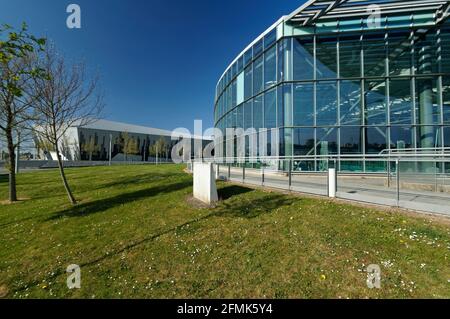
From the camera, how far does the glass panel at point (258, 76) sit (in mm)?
18062

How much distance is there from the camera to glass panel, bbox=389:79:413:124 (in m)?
14.5

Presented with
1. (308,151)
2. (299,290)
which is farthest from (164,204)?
(308,151)

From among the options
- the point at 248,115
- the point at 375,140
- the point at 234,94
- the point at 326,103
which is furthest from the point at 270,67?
the point at 375,140

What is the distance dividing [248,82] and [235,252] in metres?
17.3

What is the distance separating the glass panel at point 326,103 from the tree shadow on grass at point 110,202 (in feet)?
31.9

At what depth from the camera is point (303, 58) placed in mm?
15734

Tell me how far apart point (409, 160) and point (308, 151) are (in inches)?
331

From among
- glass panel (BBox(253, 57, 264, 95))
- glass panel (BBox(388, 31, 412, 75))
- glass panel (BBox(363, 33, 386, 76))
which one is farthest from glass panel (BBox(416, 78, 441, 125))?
glass panel (BBox(253, 57, 264, 95))

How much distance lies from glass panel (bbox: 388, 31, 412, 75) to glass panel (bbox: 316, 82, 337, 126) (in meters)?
3.60

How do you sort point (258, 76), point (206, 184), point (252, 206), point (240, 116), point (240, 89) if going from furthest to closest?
1. point (240, 89)
2. point (240, 116)
3. point (258, 76)
4. point (206, 184)
5. point (252, 206)

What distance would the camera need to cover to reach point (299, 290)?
12.4ft

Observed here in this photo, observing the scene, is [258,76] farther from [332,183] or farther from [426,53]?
[332,183]
